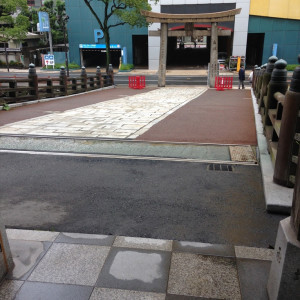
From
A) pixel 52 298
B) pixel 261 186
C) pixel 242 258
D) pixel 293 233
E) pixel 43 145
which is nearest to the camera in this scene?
pixel 293 233

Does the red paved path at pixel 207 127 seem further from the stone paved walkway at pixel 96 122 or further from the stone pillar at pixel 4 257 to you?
the stone pillar at pixel 4 257

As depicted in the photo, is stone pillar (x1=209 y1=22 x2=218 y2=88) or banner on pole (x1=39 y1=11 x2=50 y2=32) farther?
banner on pole (x1=39 y1=11 x2=50 y2=32)

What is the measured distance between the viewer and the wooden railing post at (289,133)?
148 inches

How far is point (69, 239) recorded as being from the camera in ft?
11.0

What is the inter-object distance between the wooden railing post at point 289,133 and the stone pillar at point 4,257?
334cm

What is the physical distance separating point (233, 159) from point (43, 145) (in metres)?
4.14

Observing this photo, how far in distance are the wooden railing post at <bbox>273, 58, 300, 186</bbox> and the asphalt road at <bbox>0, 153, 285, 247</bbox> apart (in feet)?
1.64

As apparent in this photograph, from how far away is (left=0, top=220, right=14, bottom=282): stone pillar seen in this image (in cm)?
270

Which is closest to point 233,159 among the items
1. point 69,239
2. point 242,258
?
point 242,258

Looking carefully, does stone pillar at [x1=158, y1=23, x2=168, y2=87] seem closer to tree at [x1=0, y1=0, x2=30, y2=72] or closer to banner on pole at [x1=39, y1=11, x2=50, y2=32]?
banner on pole at [x1=39, y1=11, x2=50, y2=32]

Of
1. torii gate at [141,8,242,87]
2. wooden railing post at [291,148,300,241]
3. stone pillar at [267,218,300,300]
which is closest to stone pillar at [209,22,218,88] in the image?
torii gate at [141,8,242,87]

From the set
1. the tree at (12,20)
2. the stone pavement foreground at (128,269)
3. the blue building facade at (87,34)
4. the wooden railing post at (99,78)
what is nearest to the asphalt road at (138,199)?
the stone pavement foreground at (128,269)

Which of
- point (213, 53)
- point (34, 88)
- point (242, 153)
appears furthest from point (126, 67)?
point (242, 153)

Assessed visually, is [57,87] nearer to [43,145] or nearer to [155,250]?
[43,145]
